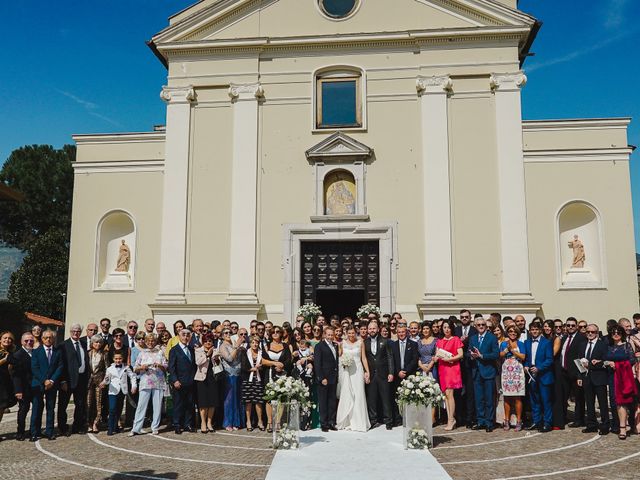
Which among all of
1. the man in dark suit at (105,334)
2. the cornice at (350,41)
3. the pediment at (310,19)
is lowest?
the man in dark suit at (105,334)

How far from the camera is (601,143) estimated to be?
17.5 meters

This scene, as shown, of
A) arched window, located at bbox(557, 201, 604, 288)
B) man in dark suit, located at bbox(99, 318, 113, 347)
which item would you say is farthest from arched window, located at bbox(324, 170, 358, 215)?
man in dark suit, located at bbox(99, 318, 113, 347)

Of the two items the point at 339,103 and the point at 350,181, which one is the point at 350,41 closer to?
the point at 339,103

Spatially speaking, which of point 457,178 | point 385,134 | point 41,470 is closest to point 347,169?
point 385,134

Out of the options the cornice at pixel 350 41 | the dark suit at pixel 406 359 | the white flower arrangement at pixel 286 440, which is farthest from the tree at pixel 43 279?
the white flower arrangement at pixel 286 440

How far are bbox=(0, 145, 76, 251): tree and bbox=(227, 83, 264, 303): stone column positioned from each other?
2775 cm

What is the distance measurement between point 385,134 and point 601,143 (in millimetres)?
5975

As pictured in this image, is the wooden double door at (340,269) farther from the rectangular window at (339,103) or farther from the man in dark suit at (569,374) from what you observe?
the man in dark suit at (569,374)

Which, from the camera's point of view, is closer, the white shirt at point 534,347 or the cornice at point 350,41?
the white shirt at point 534,347

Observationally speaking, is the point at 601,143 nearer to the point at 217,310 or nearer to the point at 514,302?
the point at 514,302

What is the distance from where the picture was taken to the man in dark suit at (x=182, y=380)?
35.5 ft

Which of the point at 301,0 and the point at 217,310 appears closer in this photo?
the point at 217,310

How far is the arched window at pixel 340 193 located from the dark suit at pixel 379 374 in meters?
7.38

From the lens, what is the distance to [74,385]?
10.7m
